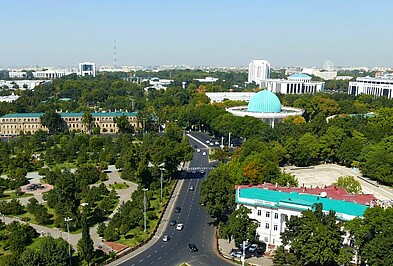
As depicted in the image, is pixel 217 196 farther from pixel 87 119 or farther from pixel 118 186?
pixel 87 119

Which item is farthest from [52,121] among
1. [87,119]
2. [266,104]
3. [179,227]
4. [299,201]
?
[299,201]

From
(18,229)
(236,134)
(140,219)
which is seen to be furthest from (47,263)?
(236,134)

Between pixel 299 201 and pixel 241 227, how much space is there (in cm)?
578

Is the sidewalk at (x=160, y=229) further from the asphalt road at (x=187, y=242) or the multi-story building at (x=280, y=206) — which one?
the multi-story building at (x=280, y=206)

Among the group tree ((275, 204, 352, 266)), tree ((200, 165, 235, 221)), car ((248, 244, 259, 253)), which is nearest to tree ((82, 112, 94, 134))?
tree ((200, 165, 235, 221))

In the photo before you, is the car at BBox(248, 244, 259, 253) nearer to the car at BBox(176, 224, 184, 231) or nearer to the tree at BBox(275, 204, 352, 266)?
the tree at BBox(275, 204, 352, 266)

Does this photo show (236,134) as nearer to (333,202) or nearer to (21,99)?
(333,202)

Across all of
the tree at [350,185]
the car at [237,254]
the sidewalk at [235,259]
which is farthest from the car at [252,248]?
the tree at [350,185]

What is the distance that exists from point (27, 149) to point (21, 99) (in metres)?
47.3

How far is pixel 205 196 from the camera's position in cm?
3941

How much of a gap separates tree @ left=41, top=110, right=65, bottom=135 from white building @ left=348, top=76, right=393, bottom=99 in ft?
369

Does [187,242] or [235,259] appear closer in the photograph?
[235,259]

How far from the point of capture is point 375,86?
150500 millimetres

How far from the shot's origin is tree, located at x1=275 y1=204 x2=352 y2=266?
29359 millimetres
